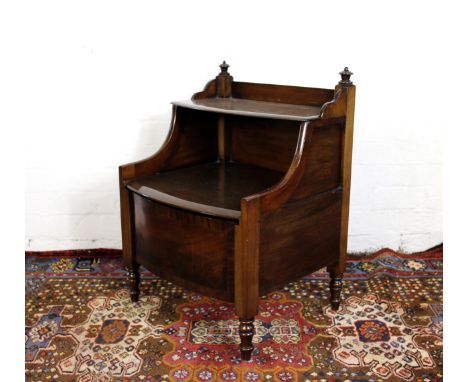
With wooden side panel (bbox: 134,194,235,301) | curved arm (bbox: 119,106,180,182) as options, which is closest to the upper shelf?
curved arm (bbox: 119,106,180,182)

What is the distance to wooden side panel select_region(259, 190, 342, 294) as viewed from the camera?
2.19 meters

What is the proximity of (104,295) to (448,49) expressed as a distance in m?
2.24

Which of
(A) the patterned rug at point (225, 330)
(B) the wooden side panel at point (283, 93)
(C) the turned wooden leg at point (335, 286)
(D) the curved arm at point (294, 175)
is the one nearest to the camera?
(D) the curved arm at point (294, 175)

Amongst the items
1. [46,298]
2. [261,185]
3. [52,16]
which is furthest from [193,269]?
[52,16]

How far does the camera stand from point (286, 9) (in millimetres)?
3035

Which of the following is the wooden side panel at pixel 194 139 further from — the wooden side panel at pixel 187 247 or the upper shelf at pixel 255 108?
the wooden side panel at pixel 187 247

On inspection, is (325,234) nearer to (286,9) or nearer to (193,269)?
(193,269)

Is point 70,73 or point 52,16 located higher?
point 52,16

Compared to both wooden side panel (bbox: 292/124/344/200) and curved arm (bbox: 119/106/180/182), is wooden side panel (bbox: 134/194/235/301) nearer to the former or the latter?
curved arm (bbox: 119/106/180/182)

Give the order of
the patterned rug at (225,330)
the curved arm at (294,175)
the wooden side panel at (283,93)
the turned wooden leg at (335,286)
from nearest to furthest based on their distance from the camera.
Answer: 1. the curved arm at (294,175)
2. the patterned rug at (225,330)
3. the wooden side panel at (283,93)
4. the turned wooden leg at (335,286)

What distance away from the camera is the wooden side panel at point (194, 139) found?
2678mm

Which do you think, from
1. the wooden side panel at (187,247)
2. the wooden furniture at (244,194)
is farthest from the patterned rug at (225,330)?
the wooden side panel at (187,247)

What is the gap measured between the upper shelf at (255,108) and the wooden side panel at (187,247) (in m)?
0.45

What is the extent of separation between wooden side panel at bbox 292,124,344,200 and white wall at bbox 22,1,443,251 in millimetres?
835
